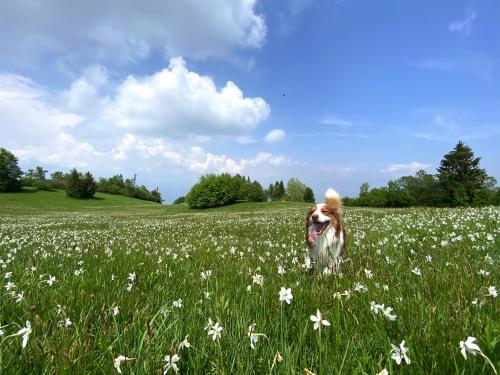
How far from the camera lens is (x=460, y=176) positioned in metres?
92.8

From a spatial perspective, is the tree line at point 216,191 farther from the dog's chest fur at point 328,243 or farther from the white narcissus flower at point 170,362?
the white narcissus flower at point 170,362

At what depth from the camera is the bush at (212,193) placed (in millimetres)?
95000

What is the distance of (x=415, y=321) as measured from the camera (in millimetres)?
2871

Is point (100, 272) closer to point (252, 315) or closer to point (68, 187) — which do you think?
point (252, 315)

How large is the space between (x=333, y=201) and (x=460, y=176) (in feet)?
337

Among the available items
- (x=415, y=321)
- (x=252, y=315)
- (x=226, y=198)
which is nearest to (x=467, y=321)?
(x=415, y=321)

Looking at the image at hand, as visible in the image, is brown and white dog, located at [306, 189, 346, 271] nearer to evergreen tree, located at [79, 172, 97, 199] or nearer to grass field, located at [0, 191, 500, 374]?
grass field, located at [0, 191, 500, 374]

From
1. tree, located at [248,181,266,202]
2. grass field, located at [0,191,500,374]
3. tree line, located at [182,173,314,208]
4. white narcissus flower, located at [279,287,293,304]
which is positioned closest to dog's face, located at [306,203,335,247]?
grass field, located at [0,191,500,374]

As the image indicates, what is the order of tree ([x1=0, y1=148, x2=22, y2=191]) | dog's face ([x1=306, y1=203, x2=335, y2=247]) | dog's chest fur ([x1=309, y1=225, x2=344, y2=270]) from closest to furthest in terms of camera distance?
dog's chest fur ([x1=309, y1=225, x2=344, y2=270]) → dog's face ([x1=306, y1=203, x2=335, y2=247]) → tree ([x1=0, y1=148, x2=22, y2=191])

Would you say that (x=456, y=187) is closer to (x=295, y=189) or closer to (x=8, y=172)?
(x=295, y=189)

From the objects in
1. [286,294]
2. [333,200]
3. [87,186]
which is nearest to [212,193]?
[87,186]

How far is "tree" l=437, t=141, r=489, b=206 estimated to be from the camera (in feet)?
293

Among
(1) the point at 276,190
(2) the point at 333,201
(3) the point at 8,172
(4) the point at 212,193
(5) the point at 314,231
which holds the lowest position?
(5) the point at 314,231

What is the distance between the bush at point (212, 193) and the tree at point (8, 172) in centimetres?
7033
